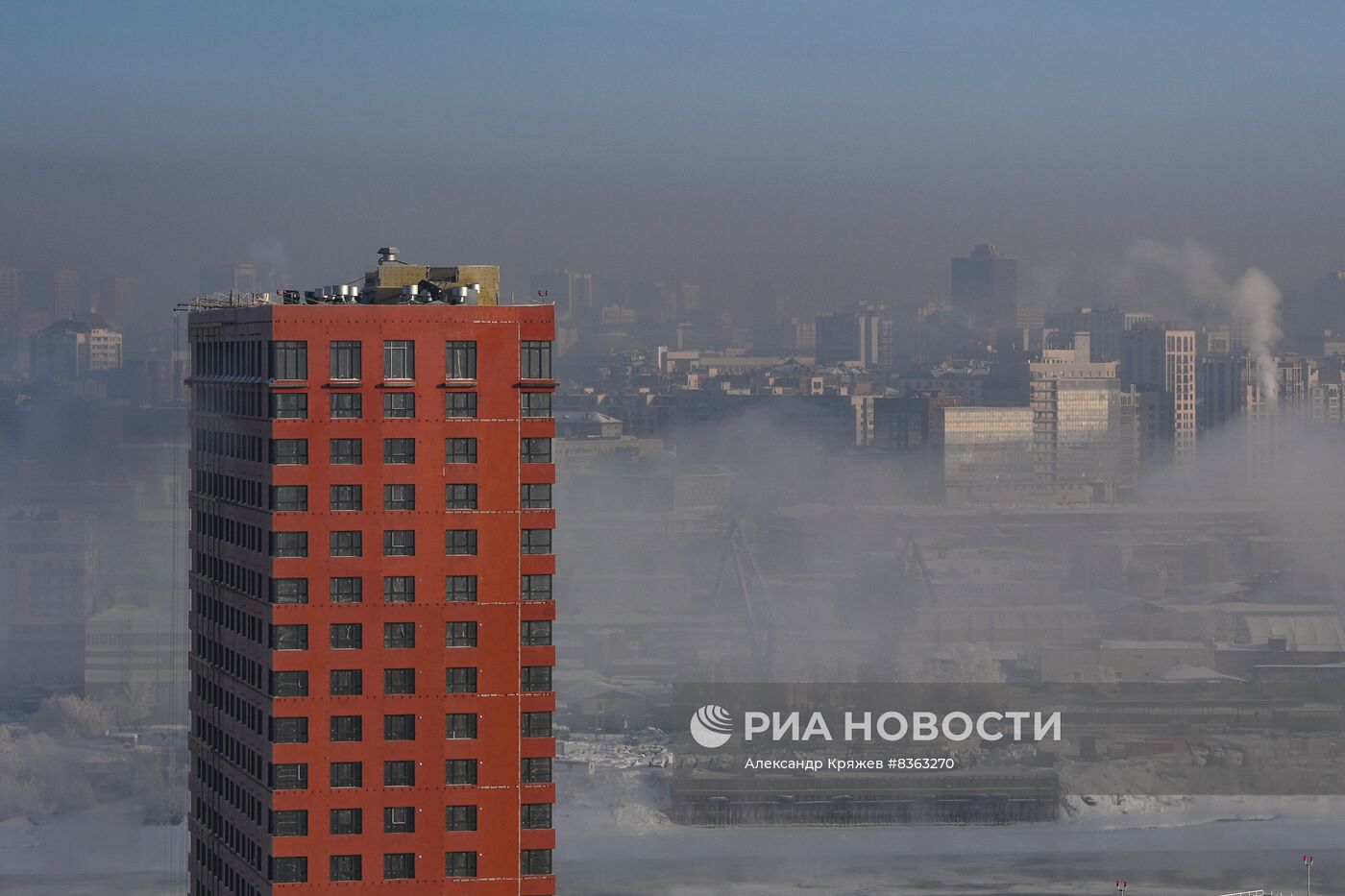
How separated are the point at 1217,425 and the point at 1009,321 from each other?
6.85m

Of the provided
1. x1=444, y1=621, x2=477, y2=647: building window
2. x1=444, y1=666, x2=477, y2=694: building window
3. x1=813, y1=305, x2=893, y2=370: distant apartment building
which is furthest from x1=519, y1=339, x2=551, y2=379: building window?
x1=813, y1=305, x2=893, y2=370: distant apartment building

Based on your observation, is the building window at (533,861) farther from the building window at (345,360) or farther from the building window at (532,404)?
the building window at (345,360)

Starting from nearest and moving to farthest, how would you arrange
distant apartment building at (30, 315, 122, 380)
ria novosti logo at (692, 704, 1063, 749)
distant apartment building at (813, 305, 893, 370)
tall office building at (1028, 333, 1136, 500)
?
ria novosti logo at (692, 704, 1063, 749) < distant apartment building at (30, 315, 122, 380) < tall office building at (1028, 333, 1136, 500) < distant apartment building at (813, 305, 893, 370)

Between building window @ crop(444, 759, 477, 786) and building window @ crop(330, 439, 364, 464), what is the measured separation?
159cm

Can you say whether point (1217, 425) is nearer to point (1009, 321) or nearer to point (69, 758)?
point (1009, 321)

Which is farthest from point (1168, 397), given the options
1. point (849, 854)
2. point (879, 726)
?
point (849, 854)

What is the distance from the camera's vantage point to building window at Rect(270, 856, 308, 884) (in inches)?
483

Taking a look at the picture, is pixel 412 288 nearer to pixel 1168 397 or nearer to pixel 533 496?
pixel 533 496

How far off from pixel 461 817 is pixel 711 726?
1091 inches

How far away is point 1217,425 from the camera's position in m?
61.0

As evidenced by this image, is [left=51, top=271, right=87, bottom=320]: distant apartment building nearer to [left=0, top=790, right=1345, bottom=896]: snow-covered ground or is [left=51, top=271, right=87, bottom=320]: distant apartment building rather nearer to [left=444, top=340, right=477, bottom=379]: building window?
[left=0, top=790, right=1345, bottom=896]: snow-covered ground

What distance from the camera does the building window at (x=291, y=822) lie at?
1229cm

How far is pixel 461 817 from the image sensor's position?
12.4 m

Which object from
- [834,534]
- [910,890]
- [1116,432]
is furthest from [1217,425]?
[910,890]
